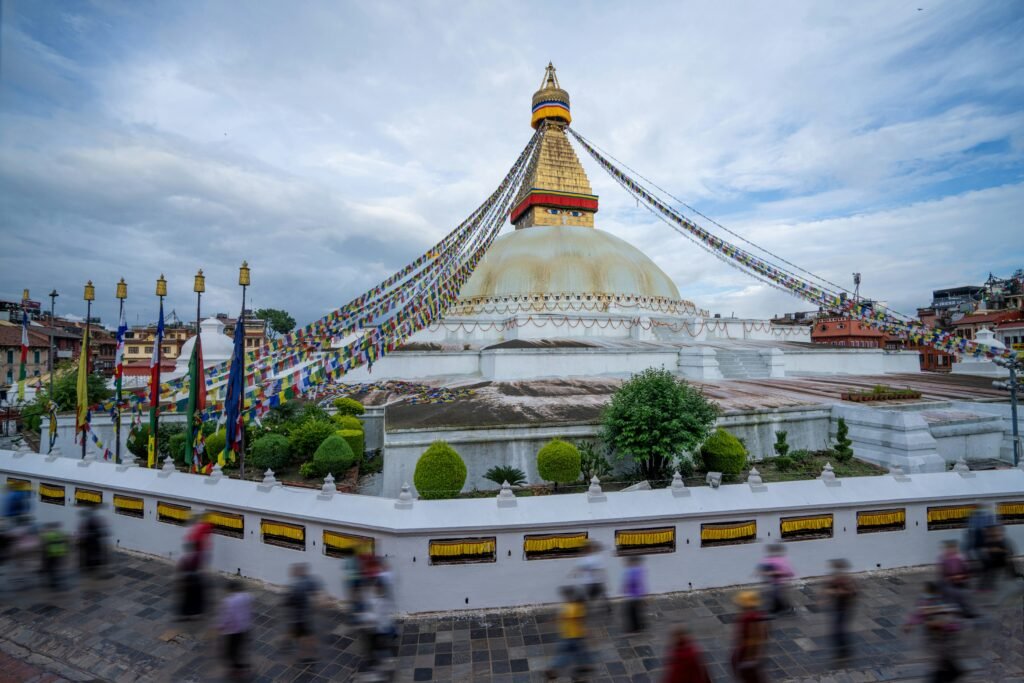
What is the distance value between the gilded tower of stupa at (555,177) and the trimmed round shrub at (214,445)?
865 inches

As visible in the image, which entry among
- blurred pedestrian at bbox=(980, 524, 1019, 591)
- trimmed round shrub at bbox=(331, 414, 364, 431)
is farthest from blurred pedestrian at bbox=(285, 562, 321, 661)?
blurred pedestrian at bbox=(980, 524, 1019, 591)

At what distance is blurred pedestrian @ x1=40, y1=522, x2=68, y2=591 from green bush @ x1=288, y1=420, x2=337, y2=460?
526 centimetres

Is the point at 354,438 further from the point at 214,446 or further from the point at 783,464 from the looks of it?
the point at 783,464

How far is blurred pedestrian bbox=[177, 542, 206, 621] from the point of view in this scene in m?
5.76

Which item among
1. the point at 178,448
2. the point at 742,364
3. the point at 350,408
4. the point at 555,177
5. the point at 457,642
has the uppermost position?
the point at 555,177

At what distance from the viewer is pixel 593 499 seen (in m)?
6.73

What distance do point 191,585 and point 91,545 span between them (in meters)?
2.48

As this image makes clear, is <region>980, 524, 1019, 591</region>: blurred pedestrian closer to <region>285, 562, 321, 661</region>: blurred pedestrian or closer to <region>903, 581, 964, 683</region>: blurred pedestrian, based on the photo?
<region>903, 581, 964, 683</region>: blurred pedestrian

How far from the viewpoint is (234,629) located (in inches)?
191

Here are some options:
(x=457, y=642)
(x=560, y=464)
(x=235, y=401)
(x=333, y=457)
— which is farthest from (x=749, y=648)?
(x=235, y=401)

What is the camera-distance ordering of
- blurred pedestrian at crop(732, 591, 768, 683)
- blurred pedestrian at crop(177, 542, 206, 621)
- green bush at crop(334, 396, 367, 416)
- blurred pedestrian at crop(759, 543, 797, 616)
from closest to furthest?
blurred pedestrian at crop(732, 591, 768, 683) → blurred pedestrian at crop(759, 543, 797, 616) → blurred pedestrian at crop(177, 542, 206, 621) → green bush at crop(334, 396, 367, 416)

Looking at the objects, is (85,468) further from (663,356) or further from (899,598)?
(663,356)

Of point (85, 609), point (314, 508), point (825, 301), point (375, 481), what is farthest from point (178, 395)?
point (825, 301)

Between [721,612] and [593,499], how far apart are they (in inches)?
81.8
